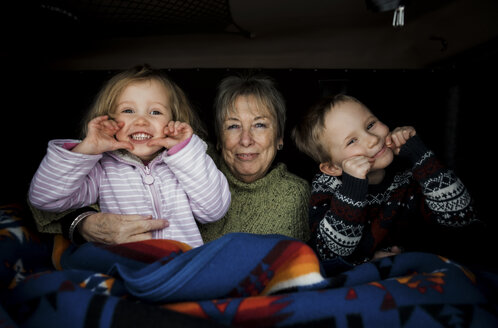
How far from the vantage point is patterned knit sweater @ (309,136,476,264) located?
1.10m

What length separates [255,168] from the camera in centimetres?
135

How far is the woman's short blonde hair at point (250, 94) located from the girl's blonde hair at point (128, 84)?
12cm

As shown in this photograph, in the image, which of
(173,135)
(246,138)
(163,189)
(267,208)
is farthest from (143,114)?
(267,208)

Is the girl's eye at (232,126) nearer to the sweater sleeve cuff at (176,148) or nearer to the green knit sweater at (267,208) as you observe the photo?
the green knit sweater at (267,208)

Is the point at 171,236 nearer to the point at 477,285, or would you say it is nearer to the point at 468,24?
the point at 477,285

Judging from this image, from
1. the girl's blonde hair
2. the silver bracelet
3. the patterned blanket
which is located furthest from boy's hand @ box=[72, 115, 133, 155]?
the patterned blanket

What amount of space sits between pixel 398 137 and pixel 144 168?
866 millimetres

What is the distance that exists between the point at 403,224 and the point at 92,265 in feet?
3.37

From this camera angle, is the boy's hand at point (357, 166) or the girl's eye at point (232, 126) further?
the girl's eye at point (232, 126)

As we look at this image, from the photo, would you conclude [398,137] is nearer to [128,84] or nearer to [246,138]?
[246,138]

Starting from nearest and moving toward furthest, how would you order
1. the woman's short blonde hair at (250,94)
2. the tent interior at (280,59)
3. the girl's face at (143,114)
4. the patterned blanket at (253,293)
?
the patterned blanket at (253,293) → the girl's face at (143,114) → the tent interior at (280,59) → the woman's short blonde hair at (250,94)

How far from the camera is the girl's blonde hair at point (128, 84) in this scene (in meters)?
1.24

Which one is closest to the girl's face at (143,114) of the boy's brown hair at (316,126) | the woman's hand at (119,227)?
the woman's hand at (119,227)

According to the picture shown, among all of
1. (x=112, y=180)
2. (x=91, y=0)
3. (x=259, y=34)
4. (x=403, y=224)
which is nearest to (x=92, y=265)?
(x=112, y=180)
